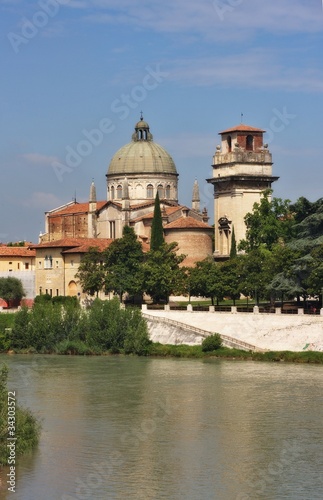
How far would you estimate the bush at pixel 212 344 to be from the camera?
5412 cm

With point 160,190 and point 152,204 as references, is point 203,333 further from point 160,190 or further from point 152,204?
point 160,190

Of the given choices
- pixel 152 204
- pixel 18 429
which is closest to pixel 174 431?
pixel 18 429

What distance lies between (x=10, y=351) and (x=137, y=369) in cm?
1090

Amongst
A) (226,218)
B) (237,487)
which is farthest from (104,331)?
(237,487)

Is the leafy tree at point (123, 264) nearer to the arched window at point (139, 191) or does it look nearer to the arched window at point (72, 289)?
the arched window at point (72, 289)

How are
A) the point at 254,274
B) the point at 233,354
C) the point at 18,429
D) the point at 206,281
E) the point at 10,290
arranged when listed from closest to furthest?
the point at 18,429
the point at 233,354
the point at 254,274
the point at 206,281
the point at 10,290

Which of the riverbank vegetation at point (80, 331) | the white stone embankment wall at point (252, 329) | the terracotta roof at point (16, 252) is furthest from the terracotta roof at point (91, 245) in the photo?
the riverbank vegetation at point (80, 331)

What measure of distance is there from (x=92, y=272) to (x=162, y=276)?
654 cm

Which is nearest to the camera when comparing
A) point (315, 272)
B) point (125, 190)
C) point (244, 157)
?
point (315, 272)

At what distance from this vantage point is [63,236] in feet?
297

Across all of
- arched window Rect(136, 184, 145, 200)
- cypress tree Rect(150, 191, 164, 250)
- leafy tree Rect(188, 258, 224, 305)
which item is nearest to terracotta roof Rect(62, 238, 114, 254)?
cypress tree Rect(150, 191, 164, 250)

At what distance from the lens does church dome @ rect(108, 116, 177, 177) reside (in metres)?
89.6

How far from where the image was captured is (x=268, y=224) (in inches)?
2665

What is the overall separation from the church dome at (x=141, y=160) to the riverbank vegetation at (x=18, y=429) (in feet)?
188
